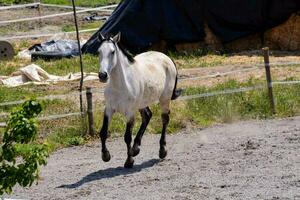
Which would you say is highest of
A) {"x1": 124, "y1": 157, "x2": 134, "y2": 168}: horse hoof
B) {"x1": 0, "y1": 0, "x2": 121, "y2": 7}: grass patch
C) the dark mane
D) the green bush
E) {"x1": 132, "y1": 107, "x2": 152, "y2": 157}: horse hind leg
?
the green bush

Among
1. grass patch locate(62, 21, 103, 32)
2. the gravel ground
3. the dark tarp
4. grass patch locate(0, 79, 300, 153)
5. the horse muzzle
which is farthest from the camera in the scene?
grass patch locate(62, 21, 103, 32)

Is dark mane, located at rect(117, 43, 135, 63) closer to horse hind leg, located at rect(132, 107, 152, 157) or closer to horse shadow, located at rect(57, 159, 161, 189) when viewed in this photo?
horse hind leg, located at rect(132, 107, 152, 157)

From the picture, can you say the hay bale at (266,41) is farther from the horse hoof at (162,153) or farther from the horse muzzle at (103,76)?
the horse muzzle at (103,76)

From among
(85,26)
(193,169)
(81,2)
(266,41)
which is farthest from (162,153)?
(81,2)

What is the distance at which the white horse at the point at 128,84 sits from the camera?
32.2 feet

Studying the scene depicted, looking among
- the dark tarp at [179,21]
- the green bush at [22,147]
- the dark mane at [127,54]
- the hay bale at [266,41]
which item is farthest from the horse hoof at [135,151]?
the hay bale at [266,41]

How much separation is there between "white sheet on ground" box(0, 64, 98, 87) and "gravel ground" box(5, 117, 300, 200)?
14.2 ft

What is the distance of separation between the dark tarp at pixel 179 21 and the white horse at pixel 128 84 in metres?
8.30

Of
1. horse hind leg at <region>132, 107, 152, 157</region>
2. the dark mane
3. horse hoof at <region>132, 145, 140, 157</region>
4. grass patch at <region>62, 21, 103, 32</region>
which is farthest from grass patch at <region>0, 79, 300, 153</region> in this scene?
grass patch at <region>62, 21, 103, 32</region>

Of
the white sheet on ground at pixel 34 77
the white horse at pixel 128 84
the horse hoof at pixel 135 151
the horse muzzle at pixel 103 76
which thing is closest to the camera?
the horse muzzle at pixel 103 76

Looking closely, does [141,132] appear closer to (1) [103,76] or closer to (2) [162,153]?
(2) [162,153]

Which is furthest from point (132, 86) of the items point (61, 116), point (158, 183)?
point (61, 116)

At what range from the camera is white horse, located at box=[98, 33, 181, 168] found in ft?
32.2

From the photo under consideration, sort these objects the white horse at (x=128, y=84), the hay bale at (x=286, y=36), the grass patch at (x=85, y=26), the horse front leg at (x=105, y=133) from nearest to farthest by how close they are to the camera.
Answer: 1. the white horse at (x=128, y=84)
2. the horse front leg at (x=105, y=133)
3. the hay bale at (x=286, y=36)
4. the grass patch at (x=85, y=26)
